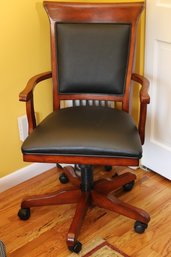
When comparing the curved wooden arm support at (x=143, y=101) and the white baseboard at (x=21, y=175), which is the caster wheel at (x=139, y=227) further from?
the white baseboard at (x=21, y=175)

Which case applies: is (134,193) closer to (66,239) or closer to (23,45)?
(66,239)

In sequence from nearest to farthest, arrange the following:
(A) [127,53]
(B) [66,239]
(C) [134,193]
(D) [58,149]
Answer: (D) [58,149] < (B) [66,239] < (A) [127,53] < (C) [134,193]

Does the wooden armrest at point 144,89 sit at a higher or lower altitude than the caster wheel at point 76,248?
higher

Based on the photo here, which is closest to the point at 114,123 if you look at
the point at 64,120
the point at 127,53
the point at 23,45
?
the point at 64,120

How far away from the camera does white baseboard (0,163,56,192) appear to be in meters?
2.04

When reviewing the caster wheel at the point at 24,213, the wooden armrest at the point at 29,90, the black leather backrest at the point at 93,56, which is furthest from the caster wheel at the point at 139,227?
the wooden armrest at the point at 29,90

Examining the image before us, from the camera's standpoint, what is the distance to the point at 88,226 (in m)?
1.76

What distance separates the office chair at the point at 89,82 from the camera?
5.45ft

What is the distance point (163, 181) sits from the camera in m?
2.08

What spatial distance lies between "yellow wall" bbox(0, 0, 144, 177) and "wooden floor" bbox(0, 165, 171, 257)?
26 cm

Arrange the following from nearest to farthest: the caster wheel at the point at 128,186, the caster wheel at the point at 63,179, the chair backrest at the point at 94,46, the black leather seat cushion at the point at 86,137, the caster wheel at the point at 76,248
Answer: the black leather seat cushion at the point at 86,137 → the caster wheel at the point at 76,248 → the chair backrest at the point at 94,46 → the caster wheel at the point at 128,186 → the caster wheel at the point at 63,179

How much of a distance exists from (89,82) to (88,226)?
71cm

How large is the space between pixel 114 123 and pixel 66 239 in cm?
56

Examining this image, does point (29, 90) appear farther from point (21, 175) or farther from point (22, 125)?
point (21, 175)
